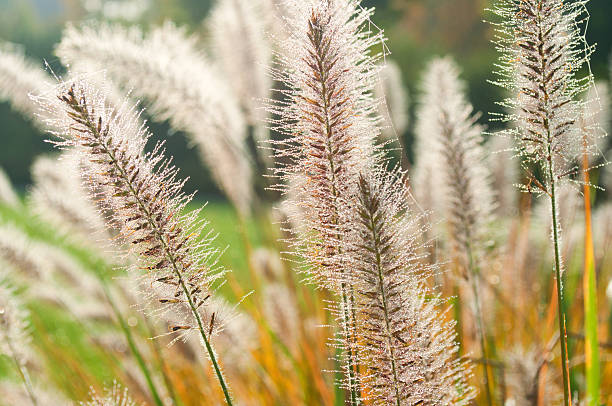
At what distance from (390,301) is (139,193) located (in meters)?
0.49

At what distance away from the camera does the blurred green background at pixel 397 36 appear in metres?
6.75

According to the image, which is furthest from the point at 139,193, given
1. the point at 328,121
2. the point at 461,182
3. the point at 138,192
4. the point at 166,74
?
the point at 166,74

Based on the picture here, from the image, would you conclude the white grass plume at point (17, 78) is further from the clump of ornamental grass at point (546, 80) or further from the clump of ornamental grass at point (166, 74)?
the clump of ornamental grass at point (546, 80)

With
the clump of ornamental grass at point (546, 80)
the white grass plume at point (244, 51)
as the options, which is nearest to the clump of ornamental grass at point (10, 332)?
the white grass plume at point (244, 51)

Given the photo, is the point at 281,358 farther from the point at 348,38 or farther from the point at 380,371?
the point at 348,38

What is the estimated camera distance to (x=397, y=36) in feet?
33.9

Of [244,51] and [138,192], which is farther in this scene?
[244,51]

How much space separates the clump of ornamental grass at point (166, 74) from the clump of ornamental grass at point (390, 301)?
3.70ft

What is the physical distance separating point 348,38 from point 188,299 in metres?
0.56

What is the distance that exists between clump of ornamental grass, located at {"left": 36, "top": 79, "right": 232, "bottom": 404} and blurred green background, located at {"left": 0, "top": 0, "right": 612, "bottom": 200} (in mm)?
936

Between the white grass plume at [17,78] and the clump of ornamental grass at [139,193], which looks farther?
the white grass plume at [17,78]

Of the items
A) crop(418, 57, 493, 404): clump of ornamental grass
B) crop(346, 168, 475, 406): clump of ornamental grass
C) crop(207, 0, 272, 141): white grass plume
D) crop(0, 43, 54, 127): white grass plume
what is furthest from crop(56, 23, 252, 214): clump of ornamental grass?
crop(346, 168, 475, 406): clump of ornamental grass

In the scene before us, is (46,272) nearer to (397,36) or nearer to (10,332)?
(10,332)

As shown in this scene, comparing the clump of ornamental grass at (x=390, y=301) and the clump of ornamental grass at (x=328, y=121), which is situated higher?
the clump of ornamental grass at (x=328, y=121)
